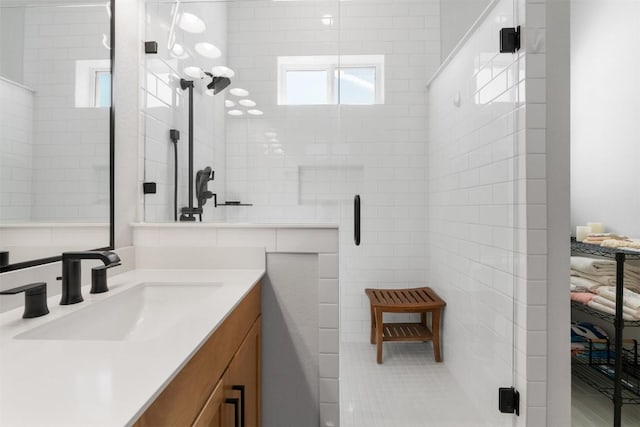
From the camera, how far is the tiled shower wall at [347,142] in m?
1.67

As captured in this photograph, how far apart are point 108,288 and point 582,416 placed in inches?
89.1

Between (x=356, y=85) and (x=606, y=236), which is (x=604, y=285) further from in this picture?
(x=356, y=85)

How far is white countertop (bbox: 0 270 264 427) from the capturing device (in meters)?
0.44

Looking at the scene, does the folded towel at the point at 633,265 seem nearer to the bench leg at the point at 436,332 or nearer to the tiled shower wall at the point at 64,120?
the bench leg at the point at 436,332

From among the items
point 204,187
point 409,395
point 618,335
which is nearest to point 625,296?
point 618,335

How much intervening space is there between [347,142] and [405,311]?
1.03 meters

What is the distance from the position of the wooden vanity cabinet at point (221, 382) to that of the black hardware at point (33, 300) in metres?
0.42

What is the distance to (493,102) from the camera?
172 centimetres

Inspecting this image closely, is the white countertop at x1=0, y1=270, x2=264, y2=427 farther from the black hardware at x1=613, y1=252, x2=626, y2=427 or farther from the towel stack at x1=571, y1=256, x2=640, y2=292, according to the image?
the towel stack at x1=571, y1=256, x2=640, y2=292

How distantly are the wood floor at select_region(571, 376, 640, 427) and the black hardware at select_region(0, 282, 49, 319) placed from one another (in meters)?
2.26

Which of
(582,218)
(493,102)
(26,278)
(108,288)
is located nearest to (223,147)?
(108,288)

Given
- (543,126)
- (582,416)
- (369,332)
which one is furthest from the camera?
(369,332)

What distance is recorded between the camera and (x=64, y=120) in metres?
1.11

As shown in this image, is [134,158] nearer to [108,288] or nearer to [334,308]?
[108,288]
